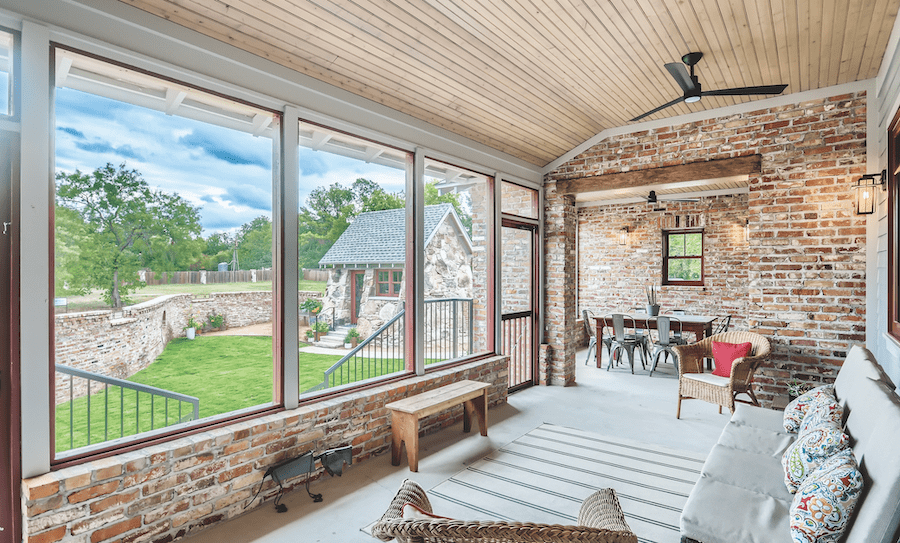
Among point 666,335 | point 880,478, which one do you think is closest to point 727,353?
point 666,335

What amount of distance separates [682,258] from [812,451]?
24.6ft

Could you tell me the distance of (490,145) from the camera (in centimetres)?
531

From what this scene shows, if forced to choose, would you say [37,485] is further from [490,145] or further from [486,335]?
[490,145]

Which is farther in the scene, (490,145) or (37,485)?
(490,145)

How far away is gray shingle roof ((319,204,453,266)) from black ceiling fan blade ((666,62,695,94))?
238 cm

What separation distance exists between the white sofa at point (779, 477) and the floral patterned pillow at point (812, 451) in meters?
0.05

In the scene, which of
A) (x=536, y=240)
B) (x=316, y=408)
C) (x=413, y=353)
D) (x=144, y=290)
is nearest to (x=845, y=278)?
(x=536, y=240)

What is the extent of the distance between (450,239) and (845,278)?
3846 mm

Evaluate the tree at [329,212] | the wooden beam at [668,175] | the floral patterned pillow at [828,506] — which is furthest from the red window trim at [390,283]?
the floral patterned pillow at [828,506]

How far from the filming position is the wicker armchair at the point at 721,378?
177 inches

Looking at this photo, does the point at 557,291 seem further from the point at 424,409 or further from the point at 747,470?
the point at 747,470

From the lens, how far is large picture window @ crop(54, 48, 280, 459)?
7.97 ft

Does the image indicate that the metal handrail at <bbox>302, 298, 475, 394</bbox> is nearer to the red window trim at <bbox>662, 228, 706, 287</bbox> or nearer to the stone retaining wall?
the stone retaining wall

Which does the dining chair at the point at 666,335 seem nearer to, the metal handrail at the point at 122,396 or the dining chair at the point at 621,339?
the dining chair at the point at 621,339
